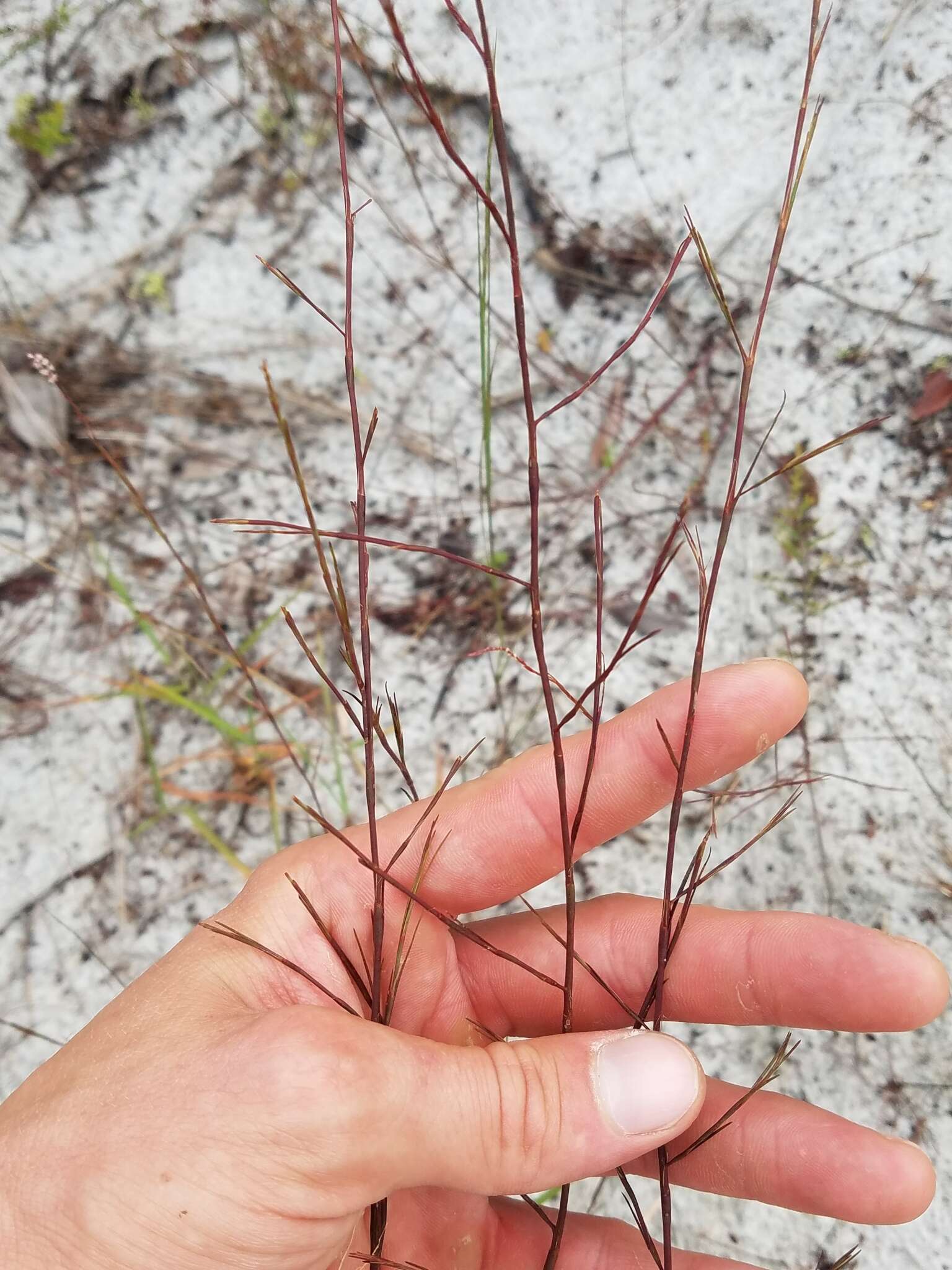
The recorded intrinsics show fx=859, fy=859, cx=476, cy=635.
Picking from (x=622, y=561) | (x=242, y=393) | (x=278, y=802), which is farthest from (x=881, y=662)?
(x=242, y=393)

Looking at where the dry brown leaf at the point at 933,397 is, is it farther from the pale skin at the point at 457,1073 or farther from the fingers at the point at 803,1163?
the fingers at the point at 803,1163

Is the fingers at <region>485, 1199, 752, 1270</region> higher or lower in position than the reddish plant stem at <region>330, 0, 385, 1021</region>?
lower

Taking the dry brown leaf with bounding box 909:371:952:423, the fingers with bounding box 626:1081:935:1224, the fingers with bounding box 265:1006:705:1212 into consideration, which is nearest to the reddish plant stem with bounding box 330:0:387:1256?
the fingers with bounding box 265:1006:705:1212

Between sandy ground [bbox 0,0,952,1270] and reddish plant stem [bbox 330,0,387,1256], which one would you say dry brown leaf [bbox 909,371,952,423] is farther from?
reddish plant stem [bbox 330,0,387,1256]

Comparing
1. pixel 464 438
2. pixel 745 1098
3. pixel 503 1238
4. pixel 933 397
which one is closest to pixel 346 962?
pixel 745 1098

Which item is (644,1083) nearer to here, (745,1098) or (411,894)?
(745,1098)

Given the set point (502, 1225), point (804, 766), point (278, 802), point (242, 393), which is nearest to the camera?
point (502, 1225)

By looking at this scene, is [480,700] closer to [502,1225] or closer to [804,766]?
[804,766]
